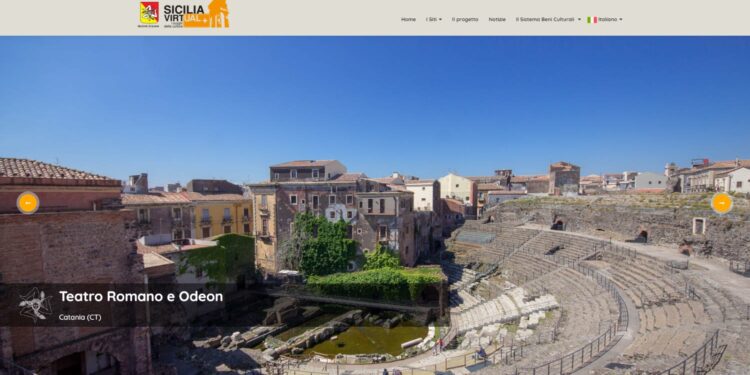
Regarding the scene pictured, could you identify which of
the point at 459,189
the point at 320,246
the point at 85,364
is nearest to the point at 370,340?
the point at 320,246

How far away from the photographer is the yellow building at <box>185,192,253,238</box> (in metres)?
31.5

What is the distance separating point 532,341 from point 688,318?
6161 millimetres

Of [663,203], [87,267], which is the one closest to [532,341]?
[87,267]

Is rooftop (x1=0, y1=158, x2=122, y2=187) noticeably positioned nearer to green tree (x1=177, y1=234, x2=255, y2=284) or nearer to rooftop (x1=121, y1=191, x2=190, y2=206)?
green tree (x1=177, y1=234, x2=255, y2=284)

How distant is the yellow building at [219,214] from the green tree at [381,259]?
15.2 metres

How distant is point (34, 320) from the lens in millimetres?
10664

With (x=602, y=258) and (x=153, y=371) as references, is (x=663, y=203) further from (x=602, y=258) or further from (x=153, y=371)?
(x=153, y=371)

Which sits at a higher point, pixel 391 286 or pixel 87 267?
pixel 87 267

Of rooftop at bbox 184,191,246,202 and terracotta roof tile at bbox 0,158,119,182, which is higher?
terracotta roof tile at bbox 0,158,119,182

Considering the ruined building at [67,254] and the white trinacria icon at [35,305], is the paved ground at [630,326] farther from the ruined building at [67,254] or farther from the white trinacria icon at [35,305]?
the white trinacria icon at [35,305]

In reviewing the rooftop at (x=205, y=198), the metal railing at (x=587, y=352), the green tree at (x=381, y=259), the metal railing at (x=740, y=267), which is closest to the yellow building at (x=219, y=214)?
the rooftop at (x=205, y=198)
